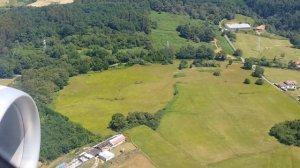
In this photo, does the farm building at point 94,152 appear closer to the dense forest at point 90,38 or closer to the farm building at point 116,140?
the farm building at point 116,140

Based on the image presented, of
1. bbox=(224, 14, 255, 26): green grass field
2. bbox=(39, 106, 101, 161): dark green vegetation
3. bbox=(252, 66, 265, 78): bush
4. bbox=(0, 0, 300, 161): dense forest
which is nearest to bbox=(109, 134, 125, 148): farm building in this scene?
bbox=(39, 106, 101, 161): dark green vegetation

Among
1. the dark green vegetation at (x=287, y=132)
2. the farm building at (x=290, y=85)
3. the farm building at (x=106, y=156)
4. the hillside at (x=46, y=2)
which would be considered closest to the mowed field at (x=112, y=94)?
the farm building at (x=106, y=156)

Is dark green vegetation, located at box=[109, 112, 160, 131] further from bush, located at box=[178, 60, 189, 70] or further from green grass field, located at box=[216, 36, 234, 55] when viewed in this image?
green grass field, located at box=[216, 36, 234, 55]

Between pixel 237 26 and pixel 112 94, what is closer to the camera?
pixel 112 94

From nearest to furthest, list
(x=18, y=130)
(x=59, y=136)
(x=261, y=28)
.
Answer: (x=18, y=130) < (x=59, y=136) < (x=261, y=28)

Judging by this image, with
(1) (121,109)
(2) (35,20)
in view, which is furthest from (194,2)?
(1) (121,109)

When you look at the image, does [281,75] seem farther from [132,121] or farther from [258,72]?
[132,121]

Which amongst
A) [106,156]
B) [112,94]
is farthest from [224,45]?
[106,156]
